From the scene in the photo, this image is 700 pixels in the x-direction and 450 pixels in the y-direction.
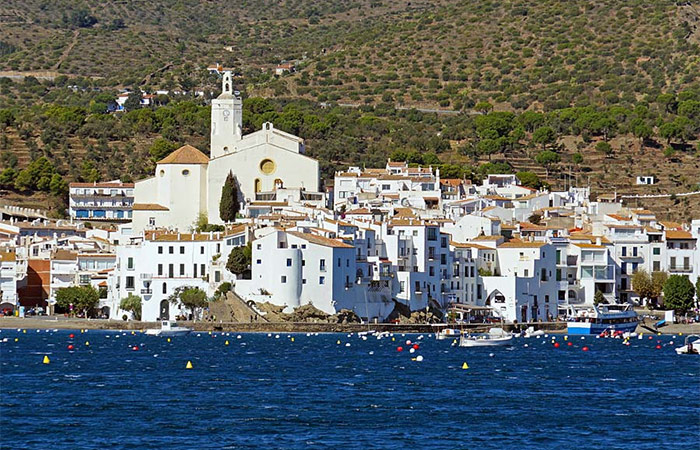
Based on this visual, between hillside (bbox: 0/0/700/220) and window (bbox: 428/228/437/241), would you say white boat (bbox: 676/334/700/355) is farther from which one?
hillside (bbox: 0/0/700/220)

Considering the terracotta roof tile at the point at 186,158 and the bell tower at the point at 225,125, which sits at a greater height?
the bell tower at the point at 225,125

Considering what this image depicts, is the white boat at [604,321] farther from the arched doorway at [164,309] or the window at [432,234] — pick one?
the arched doorway at [164,309]

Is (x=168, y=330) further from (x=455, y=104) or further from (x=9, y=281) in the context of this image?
(x=455, y=104)

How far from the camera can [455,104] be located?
173m

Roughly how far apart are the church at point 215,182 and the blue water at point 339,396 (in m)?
27.7

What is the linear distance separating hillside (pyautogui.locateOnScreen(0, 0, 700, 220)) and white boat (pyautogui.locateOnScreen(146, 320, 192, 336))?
1685 inches

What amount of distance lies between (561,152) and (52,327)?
67.8 m

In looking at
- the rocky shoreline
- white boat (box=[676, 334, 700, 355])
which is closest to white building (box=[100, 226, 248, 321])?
the rocky shoreline

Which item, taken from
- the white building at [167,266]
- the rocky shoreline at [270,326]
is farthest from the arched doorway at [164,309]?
the rocky shoreline at [270,326]

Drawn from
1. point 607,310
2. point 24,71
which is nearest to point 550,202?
point 607,310

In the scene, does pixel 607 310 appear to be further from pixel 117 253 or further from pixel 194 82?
pixel 194 82

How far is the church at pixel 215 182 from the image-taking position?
361 ft

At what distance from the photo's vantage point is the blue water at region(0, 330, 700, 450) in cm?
4691

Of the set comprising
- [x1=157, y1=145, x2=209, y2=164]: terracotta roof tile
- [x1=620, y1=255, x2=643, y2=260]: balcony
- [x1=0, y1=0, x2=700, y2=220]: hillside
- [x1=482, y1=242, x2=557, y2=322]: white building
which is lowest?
[x1=482, y1=242, x2=557, y2=322]: white building
